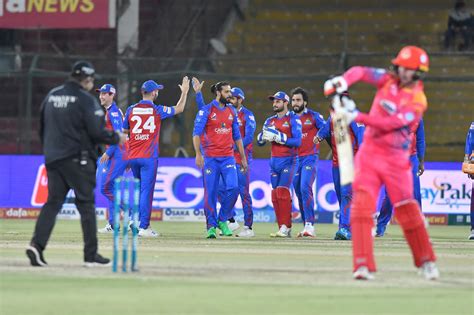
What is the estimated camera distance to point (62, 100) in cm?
1387

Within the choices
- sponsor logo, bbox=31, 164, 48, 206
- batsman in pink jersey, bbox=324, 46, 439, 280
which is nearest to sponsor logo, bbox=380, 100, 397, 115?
batsman in pink jersey, bbox=324, 46, 439, 280

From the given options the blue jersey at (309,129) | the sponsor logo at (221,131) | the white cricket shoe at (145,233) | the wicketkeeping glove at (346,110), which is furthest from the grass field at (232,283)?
the blue jersey at (309,129)

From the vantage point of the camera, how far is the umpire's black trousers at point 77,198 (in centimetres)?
1380

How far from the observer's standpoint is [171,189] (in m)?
28.7

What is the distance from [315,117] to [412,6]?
491 inches

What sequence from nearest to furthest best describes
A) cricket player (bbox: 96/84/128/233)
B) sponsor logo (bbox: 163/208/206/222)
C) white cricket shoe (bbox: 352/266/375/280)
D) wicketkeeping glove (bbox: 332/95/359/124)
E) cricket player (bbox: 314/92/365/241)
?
wicketkeeping glove (bbox: 332/95/359/124), white cricket shoe (bbox: 352/266/375/280), cricket player (bbox: 314/92/365/241), cricket player (bbox: 96/84/128/233), sponsor logo (bbox: 163/208/206/222)

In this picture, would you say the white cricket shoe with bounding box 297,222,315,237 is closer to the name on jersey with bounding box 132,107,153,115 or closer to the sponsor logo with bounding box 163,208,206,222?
the name on jersey with bounding box 132,107,153,115

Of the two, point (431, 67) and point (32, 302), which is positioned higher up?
point (431, 67)

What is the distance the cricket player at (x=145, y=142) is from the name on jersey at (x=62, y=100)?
7.07m

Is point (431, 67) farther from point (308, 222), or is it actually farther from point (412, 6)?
point (308, 222)

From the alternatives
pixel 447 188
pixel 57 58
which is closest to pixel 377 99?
pixel 447 188

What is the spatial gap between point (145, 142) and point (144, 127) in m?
0.26

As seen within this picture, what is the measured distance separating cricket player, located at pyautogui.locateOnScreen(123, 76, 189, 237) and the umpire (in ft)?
22.9

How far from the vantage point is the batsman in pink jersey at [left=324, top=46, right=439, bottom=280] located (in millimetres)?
12703
